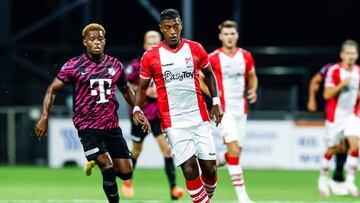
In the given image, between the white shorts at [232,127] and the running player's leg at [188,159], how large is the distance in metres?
2.39

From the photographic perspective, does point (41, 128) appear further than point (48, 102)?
No

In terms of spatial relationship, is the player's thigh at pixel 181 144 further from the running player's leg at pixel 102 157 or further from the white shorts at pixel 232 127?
the white shorts at pixel 232 127

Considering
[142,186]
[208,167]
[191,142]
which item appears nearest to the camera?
[191,142]

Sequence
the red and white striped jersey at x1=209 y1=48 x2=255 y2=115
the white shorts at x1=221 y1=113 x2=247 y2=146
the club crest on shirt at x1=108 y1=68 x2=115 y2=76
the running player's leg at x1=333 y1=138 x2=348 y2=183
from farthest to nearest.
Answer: the running player's leg at x1=333 y1=138 x2=348 y2=183, the red and white striped jersey at x1=209 y1=48 x2=255 y2=115, the white shorts at x1=221 y1=113 x2=247 y2=146, the club crest on shirt at x1=108 y1=68 x2=115 y2=76

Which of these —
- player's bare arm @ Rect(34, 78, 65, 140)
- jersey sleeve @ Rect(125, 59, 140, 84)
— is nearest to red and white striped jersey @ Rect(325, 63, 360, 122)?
jersey sleeve @ Rect(125, 59, 140, 84)

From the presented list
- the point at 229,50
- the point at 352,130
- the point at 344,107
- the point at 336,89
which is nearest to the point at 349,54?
the point at 336,89

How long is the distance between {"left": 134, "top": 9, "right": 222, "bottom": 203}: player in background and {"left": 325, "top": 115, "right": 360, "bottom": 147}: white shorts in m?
4.39

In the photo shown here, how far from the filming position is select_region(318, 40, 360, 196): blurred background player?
540 inches

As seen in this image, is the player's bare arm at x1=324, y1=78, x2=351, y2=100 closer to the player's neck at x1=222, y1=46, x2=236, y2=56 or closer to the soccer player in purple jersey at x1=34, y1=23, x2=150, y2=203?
the player's neck at x1=222, y1=46, x2=236, y2=56

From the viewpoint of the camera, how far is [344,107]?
1402cm

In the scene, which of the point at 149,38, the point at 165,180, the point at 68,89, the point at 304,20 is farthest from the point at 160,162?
the point at 304,20

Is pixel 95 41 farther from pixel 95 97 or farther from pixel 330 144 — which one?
pixel 330 144

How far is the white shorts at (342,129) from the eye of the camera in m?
13.9

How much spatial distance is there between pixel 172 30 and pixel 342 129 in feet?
16.7
